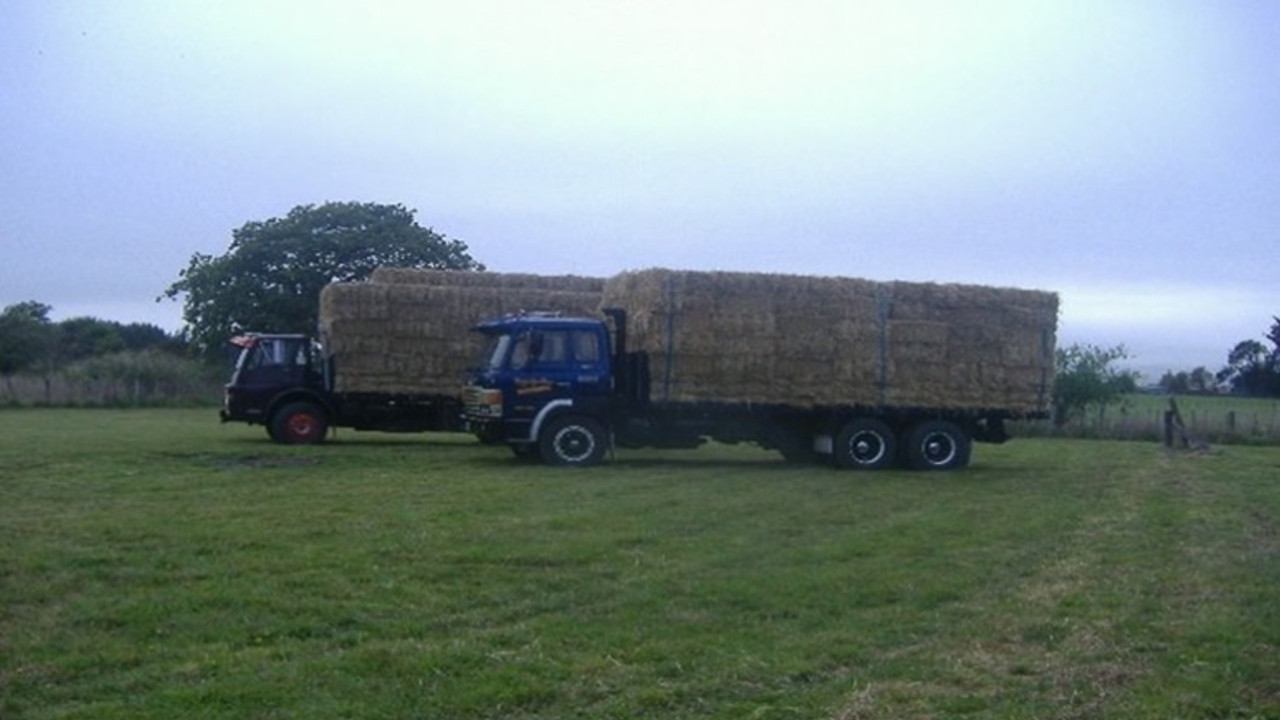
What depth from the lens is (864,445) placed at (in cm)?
2503

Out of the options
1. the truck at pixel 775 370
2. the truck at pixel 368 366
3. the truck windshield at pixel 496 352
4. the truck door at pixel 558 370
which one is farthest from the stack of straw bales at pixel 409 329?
the truck door at pixel 558 370

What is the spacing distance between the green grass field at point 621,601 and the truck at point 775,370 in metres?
3.92

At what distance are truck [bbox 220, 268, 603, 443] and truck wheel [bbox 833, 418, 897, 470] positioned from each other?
719 cm

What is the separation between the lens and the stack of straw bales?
2952 centimetres

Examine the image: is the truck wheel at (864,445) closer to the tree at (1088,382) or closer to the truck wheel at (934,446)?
the truck wheel at (934,446)

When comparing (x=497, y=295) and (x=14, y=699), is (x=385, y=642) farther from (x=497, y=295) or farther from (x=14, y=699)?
(x=497, y=295)

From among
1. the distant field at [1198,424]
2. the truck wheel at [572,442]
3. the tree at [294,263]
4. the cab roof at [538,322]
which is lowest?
the truck wheel at [572,442]

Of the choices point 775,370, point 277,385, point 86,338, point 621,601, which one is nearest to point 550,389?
point 775,370

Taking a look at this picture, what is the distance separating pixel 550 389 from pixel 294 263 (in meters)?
34.5

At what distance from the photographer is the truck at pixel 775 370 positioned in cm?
2406

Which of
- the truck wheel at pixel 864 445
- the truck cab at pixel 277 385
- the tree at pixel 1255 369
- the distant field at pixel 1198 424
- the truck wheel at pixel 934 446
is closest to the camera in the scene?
the truck wheel at pixel 864 445

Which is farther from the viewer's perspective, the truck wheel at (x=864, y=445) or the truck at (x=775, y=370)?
the truck wheel at (x=864, y=445)

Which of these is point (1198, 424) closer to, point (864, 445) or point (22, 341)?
point (864, 445)

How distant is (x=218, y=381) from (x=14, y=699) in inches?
1881
